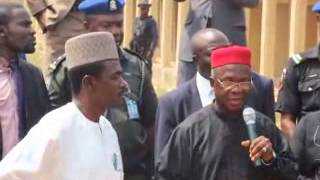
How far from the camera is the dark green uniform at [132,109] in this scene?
6.00m

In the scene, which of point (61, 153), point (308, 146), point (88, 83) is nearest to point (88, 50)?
point (88, 83)

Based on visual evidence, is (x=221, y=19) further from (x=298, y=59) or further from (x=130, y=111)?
(x=130, y=111)

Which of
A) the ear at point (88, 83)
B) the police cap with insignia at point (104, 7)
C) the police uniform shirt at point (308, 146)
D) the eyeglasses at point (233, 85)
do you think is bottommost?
the police uniform shirt at point (308, 146)

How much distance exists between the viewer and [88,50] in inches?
188

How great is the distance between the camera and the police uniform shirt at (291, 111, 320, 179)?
5.79 metres

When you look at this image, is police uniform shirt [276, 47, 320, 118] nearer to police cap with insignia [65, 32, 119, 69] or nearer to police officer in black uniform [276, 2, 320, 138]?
police officer in black uniform [276, 2, 320, 138]

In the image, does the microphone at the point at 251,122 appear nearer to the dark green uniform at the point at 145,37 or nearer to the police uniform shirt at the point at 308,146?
the police uniform shirt at the point at 308,146

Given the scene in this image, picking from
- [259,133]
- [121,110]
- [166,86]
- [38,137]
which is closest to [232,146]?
[259,133]

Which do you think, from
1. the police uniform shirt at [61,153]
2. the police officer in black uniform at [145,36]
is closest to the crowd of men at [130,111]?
the police uniform shirt at [61,153]

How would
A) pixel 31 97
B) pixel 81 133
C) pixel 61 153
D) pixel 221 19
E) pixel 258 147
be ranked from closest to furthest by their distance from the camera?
pixel 61 153, pixel 81 133, pixel 258 147, pixel 31 97, pixel 221 19

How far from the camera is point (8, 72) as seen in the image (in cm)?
593

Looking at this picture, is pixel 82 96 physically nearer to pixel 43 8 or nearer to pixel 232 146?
pixel 232 146

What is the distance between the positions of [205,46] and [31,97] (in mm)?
1169

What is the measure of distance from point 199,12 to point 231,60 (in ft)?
7.73
